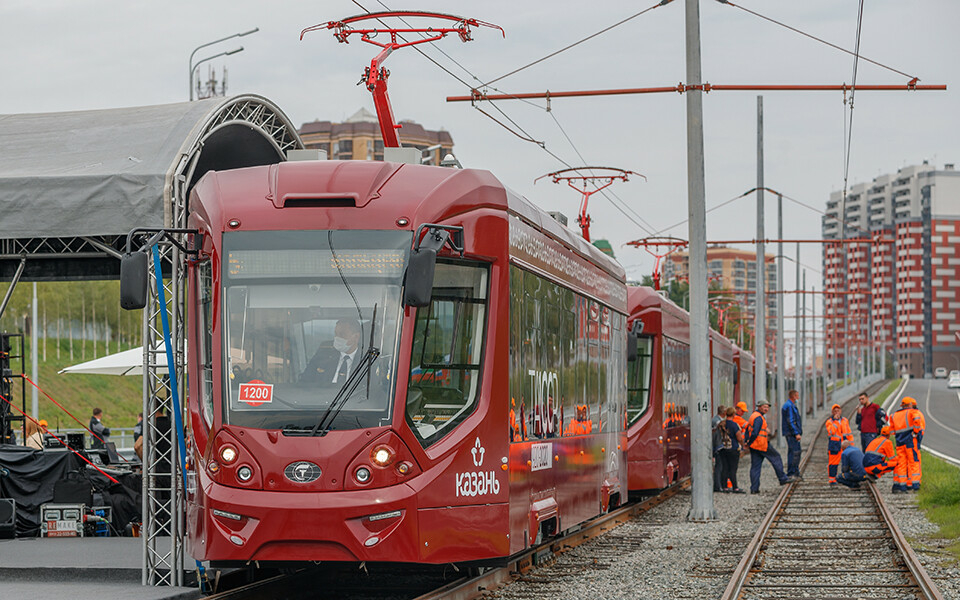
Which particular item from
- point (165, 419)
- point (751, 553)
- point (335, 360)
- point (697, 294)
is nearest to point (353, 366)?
point (335, 360)

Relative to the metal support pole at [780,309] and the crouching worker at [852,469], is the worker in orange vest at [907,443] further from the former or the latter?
the metal support pole at [780,309]

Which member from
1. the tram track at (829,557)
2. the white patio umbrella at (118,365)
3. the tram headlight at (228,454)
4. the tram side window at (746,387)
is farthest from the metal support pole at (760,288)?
the tram headlight at (228,454)

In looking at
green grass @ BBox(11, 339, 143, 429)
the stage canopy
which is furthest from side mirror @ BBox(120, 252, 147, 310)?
green grass @ BBox(11, 339, 143, 429)

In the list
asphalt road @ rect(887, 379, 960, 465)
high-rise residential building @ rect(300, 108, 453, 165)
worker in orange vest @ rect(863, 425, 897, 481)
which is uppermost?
high-rise residential building @ rect(300, 108, 453, 165)

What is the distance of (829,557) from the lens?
14.9 meters

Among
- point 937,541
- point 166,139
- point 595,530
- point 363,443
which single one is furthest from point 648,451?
point 363,443

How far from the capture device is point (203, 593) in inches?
452

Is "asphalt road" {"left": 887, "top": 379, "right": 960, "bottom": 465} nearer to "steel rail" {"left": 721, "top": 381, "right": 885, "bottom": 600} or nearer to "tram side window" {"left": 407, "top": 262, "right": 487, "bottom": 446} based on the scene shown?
"steel rail" {"left": 721, "top": 381, "right": 885, "bottom": 600}

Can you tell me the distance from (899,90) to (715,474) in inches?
397

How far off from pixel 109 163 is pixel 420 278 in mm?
4933

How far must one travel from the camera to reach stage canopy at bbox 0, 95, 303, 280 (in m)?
12.7

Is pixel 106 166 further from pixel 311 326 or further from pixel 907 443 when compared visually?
pixel 907 443

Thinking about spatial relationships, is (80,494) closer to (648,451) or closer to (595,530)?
(595,530)

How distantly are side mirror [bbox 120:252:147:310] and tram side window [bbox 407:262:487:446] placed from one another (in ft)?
6.27
